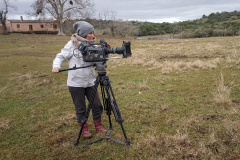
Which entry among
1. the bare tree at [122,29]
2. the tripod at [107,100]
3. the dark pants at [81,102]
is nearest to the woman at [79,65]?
the dark pants at [81,102]

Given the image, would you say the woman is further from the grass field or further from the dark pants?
the grass field

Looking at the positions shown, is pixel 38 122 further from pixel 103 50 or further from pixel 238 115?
pixel 238 115

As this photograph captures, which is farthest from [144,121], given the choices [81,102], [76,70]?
[76,70]

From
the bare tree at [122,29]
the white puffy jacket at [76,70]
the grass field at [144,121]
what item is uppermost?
the bare tree at [122,29]

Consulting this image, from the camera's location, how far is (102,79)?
320 cm

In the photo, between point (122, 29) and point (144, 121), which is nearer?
point (144, 121)

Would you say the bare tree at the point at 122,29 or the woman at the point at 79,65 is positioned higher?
the bare tree at the point at 122,29

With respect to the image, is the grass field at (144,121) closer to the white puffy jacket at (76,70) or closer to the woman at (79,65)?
the woman at (79,65)

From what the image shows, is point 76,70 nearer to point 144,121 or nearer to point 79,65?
point 79,65

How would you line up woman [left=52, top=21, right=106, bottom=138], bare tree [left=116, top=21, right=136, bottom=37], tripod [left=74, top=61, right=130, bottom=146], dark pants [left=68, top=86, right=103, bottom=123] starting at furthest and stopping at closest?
bare tree [left=116, top=21, right=136, bottom=37]
dark pants [left=68, top=86, right=103, bottom=123]
woman [left=52, top=21, right=106, bottom=138]
tripod [left=74, top=61, right=130, bottom=146]

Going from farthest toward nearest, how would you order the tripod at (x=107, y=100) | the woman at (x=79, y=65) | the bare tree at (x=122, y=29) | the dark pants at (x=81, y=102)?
the bare tree at (x=122, y=29) → the dark pants at (x=81, y=102) → the woman at (x=79, y=65) → the tripod at (x=107, y=100)

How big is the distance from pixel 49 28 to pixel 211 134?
172ft

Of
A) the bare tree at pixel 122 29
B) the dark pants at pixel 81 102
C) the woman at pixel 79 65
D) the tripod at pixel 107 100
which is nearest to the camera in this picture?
the tripod at pixel 107 100

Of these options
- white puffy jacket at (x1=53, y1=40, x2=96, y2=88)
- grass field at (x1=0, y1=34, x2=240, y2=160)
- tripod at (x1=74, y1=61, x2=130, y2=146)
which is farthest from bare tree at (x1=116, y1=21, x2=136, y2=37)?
tripod at (x1=74, y1=61, x2=130, y2=146)
